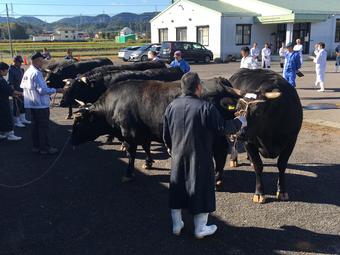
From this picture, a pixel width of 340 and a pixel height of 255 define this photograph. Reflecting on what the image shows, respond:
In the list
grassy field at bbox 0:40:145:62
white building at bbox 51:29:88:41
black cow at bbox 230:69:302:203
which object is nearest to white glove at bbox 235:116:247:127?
black cow at bbox 230:69:302:203

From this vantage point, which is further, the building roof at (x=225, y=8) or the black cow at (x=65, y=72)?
the building roof at (x=225, y=8)

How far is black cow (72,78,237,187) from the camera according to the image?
20.7 ft

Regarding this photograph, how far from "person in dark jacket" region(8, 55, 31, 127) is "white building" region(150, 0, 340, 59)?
28730 millimetres

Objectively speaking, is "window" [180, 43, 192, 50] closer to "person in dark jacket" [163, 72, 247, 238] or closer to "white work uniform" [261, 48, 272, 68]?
"white work uniform" [261, 48, 272, 68]

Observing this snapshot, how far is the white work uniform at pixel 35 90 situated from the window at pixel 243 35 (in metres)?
32.8

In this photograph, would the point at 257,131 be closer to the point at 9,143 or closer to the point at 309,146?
the point at 309,146

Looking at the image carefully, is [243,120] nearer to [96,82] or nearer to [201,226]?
[201,226]

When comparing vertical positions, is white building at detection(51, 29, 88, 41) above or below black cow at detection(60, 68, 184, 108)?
above

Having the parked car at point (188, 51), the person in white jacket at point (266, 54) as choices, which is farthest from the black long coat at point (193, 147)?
the parked car at point (188, 51)

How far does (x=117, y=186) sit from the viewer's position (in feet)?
21.9

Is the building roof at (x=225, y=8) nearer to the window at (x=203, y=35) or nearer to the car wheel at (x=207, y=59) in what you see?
the window at (x=203, y=35)

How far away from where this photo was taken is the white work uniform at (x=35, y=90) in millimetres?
8180

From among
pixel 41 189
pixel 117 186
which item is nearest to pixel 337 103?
pixel 117 186

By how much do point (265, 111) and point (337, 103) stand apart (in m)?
9.40
